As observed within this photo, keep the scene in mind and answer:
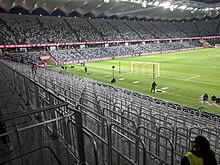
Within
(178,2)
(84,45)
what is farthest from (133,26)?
(84,45)

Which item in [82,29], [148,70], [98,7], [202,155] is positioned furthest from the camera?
[82,29]

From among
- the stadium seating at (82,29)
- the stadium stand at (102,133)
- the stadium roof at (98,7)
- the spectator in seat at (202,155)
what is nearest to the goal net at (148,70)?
the stadium stand at (102,133)

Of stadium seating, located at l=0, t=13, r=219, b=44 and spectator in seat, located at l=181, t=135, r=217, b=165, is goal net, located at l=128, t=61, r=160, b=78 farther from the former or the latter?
stadium seating, located at l=0, t=13, r=219, b=44

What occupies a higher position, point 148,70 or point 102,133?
point 102,133

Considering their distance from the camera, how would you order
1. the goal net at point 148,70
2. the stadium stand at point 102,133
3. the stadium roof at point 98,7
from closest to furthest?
1. the stadium stand at point 102,133
2. the goal net at point 148,70
3. the stadium roof at point 98,7

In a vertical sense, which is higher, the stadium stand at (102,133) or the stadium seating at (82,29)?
the stadium seating at (82,29)

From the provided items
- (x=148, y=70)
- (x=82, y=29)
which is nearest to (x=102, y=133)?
(x=148, y=70)

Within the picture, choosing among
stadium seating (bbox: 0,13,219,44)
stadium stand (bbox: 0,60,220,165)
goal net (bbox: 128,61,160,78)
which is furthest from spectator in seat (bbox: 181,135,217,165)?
stadium seating (bbox: 0,13,219,44)

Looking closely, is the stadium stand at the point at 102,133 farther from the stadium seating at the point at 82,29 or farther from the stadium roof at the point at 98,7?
the stadium roof at the point at 98,7

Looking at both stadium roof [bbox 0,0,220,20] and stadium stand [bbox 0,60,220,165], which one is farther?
stadium roof [bbox 0,0,220,20]

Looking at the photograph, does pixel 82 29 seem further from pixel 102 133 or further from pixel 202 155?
pixel 202 155

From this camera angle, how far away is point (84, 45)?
63500mm

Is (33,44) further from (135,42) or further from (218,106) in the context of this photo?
(218,106)

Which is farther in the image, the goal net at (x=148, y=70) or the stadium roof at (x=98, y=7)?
the stadium roof at (x=98, y=7)
